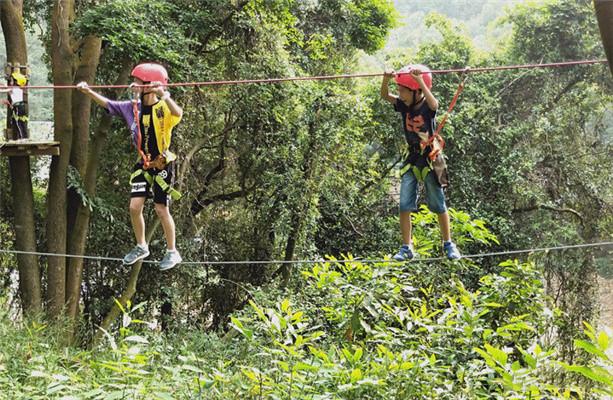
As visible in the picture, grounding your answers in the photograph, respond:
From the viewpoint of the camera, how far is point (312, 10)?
381 inches

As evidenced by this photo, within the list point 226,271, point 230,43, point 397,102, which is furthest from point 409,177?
point 226,271

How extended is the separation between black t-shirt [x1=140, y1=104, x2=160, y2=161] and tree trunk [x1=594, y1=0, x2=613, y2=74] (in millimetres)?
2612

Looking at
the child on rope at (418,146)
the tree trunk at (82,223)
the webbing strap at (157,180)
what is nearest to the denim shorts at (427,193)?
the child on rope at (418,146)

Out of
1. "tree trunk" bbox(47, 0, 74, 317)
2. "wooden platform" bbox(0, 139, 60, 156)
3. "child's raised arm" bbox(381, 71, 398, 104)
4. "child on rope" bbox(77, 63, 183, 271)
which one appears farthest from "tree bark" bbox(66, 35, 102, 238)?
"child's raised arm" bbox(381, 71, 398, 104)

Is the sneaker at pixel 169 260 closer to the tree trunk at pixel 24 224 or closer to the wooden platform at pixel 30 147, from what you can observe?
the wooden platform at pixel 30 147

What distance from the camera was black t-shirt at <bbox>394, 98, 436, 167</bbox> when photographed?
3.66 m

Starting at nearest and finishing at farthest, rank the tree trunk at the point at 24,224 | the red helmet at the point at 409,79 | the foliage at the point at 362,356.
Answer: the foliage at the point at 362,356
the red helmet at the point at 409,79
the tree trunk at the point at 24,224

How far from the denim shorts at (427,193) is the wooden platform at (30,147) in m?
3.44

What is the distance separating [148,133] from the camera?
151 inches

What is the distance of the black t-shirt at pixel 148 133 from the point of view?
3.82m

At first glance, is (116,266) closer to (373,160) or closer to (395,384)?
(373,160)

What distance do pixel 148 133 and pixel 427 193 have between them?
1.71 m

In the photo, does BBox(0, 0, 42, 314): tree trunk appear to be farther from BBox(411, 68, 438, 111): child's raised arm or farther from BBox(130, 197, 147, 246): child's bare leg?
BBox(411, 68, 438, 111): child's raised arm

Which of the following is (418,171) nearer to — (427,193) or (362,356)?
(427,193)
